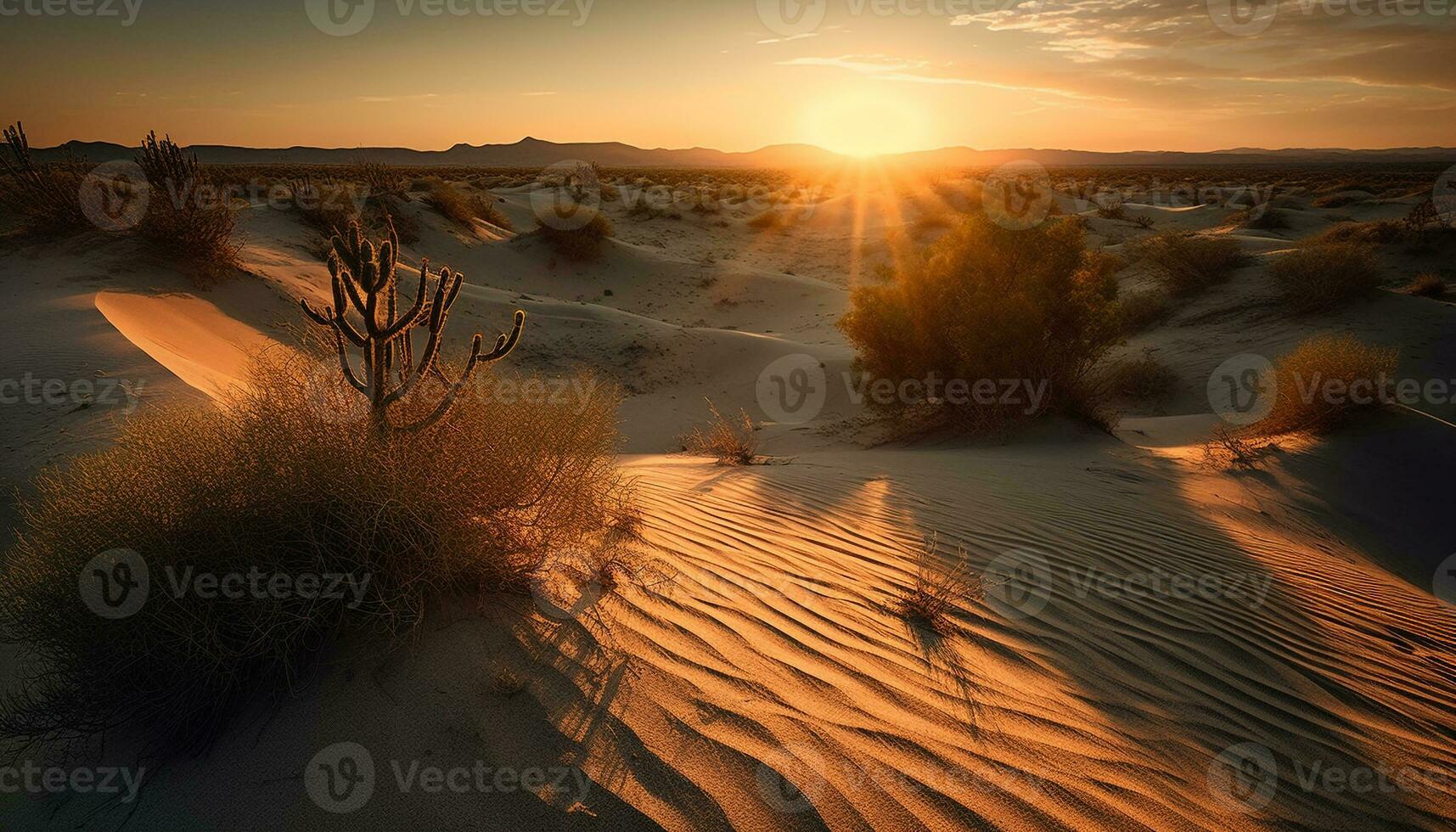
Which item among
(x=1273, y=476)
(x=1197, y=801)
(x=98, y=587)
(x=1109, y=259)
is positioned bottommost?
(x=1273, y=476)

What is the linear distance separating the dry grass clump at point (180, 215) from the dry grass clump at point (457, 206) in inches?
362

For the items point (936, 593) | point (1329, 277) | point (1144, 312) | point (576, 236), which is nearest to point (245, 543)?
point (936, 593)

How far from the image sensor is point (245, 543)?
2.25 m

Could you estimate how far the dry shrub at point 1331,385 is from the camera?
23.3ft

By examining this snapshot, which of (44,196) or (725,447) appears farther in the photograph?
(44,196)

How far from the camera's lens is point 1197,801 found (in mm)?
2109

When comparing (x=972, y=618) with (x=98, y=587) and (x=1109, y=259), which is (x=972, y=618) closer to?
(x=98, y=587)

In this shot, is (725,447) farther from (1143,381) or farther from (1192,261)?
(1192,261)

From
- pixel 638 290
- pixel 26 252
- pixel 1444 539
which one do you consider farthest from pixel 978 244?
pixel 26 252

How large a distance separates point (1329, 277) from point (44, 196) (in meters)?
21.2

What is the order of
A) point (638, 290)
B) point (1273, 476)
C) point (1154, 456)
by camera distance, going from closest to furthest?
point (1273, 476) < point (1154, 456) < point (638, 290)

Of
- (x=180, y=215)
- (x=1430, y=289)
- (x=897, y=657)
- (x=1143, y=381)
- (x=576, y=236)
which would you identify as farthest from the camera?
(x=576, y=236)

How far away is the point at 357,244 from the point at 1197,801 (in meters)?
4.09

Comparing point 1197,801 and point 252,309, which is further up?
point 252,309
